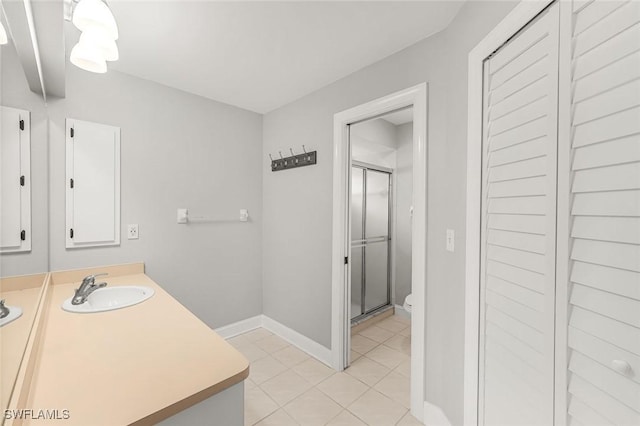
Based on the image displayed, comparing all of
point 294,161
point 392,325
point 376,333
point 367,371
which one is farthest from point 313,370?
point 294,161

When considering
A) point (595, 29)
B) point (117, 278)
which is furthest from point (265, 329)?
point (595, 29)

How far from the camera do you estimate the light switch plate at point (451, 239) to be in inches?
53.6

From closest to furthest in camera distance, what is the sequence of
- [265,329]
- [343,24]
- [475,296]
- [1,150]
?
[1,150]
[475,296]
[343,24]
[265,329]

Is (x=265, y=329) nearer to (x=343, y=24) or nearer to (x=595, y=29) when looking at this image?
(x=343, y=24)

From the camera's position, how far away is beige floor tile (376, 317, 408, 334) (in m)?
2.86

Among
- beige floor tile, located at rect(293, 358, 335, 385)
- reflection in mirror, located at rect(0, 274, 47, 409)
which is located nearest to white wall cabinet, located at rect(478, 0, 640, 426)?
beige floor tile, located at rect(293, 358, 335, 385)

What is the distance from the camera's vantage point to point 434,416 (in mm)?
1485

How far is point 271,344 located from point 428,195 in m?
2.04

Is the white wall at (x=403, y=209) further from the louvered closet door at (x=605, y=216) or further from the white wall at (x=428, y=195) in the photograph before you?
the louvered closet door at (x=605, y=216)

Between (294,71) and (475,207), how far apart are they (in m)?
1.62

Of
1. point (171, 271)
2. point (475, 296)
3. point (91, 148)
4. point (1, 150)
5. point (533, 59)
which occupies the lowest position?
point (171, 271)

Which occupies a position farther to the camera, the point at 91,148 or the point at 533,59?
the point at 91,148

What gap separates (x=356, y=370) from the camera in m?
2.07

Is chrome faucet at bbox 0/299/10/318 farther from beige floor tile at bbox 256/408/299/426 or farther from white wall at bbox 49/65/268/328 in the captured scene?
beige floor tile at bbox 256/408/299/426
